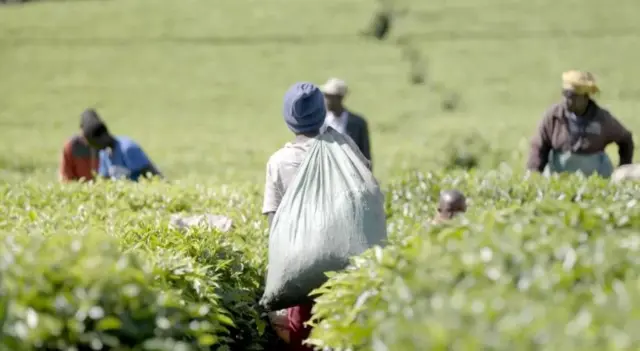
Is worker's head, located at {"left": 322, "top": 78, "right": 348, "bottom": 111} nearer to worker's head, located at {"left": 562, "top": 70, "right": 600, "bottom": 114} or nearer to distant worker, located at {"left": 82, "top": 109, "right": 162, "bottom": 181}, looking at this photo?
distant worker, located at {"left": 82, "top": 109, "right": 162, "bottom": 181}

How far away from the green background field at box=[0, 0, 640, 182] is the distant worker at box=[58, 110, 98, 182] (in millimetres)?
8277

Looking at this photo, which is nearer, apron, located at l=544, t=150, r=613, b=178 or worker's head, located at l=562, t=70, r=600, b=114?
worker's head, located at l=562, t=70, r=600, b=114

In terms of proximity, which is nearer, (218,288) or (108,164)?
(218,288)

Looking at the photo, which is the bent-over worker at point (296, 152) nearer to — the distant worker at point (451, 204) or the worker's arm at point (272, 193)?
the worker's arm at point (272, 193)

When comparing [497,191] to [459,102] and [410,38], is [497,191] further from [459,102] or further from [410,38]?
[410,38]

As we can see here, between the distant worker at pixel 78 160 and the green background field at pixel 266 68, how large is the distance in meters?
8.28

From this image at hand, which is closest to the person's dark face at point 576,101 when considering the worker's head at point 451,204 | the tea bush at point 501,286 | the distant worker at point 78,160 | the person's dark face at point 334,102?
the worker's head at point 451,204

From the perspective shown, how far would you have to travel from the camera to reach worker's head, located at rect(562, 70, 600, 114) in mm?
10188

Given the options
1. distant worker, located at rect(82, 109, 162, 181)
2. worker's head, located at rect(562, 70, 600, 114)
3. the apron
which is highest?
worker's head, located at rect(562, 70, 600, 114)

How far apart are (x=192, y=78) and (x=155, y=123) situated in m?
5.37

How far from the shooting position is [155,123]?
Answer: 91.7ft

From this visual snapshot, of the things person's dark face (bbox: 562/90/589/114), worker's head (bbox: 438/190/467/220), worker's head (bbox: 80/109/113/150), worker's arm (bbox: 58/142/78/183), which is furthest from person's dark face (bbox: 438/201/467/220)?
worker's arm (bbox: 58/142/78/183)

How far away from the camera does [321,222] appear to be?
19.7ft

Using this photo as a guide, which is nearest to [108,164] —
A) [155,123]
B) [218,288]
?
[218,288]
